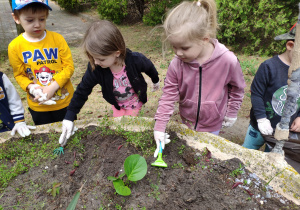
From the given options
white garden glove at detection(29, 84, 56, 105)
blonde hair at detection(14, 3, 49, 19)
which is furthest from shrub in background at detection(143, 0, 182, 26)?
white garden glove at detection(29, 84, 56, 105)

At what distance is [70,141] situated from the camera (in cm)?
179

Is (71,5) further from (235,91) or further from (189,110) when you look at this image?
(235,91)

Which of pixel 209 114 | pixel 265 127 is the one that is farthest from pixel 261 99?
pixel 209 114

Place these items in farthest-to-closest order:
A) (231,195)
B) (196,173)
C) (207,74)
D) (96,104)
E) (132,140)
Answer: (96,104)
(132,140)
(207,74)
(196,173)
(231,195)

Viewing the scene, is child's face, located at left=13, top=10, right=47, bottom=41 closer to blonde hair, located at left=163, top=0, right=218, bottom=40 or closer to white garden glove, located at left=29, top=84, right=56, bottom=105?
white garden glove, located at left=29, top=84, right=56, bottom=105

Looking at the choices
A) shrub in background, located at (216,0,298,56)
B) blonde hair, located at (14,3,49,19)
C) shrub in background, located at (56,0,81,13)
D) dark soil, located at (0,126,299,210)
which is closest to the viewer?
dark soil, located at (0,126,299,210)

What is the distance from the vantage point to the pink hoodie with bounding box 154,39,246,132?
61.0 inches

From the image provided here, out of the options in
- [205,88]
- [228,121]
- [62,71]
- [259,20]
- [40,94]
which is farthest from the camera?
[259,20]

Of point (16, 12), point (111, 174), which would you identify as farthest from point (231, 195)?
point (16, 12)

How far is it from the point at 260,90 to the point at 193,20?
0.88 m

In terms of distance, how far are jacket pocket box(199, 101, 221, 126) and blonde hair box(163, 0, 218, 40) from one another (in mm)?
520

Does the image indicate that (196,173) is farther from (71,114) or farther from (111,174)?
(71,114)

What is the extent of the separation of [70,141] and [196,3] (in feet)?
4.64

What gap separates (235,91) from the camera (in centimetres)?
172
